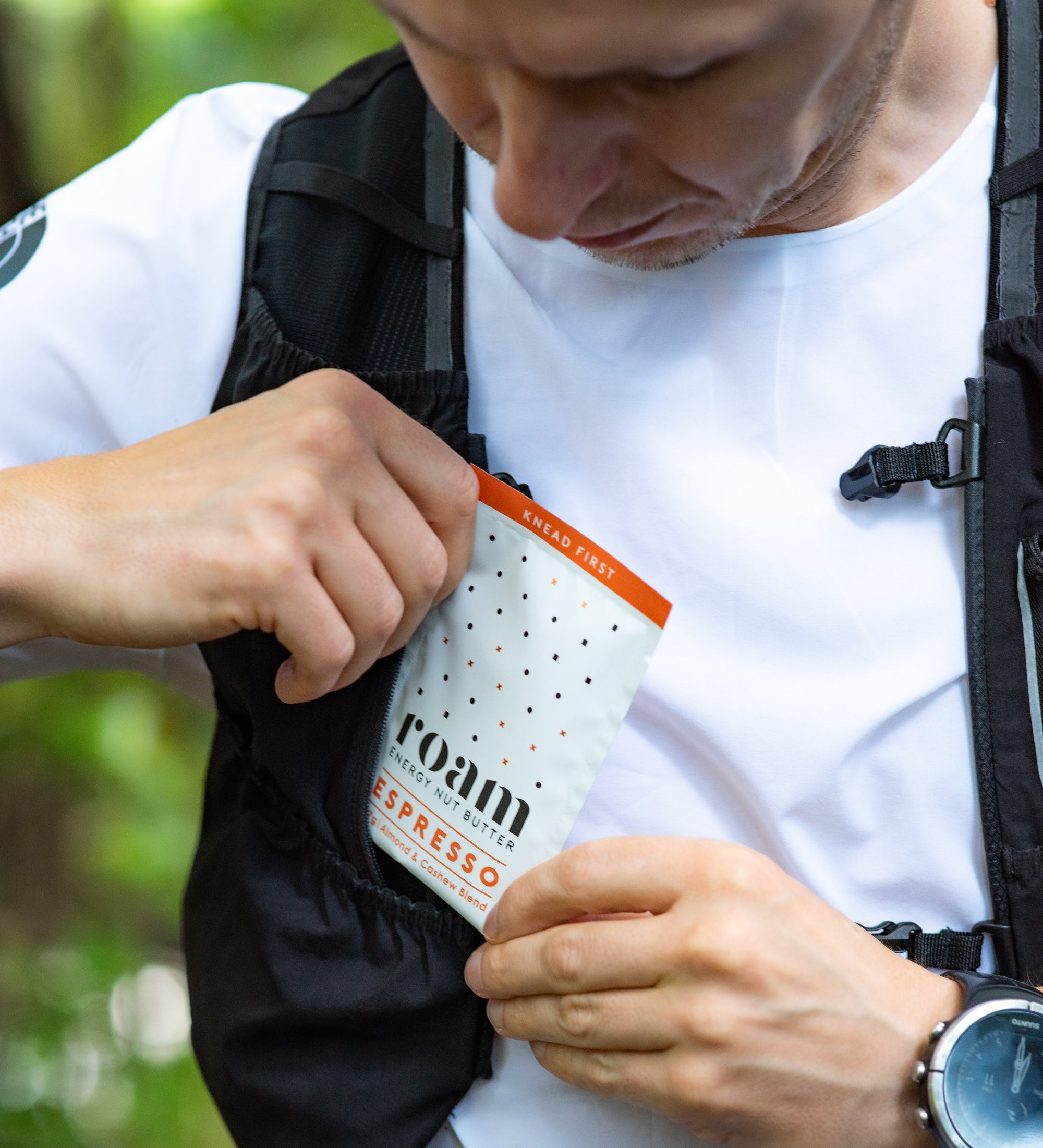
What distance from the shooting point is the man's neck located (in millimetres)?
669

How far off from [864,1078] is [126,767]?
1.31m

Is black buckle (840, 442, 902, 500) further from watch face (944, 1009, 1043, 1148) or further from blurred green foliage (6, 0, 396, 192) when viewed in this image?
blurred green foliage (6, 0, 396, 192)

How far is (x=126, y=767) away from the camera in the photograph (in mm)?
1625

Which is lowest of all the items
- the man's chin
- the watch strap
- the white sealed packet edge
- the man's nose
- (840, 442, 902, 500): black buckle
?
the watch strap

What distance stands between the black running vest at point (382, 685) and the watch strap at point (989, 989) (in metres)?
0.03

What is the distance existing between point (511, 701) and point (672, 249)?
0.28 meters

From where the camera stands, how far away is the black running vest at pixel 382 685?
630 millimetres

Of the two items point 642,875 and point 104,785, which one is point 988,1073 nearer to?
point 642,875

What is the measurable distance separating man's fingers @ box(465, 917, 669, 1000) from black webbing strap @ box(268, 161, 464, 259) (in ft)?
1.39

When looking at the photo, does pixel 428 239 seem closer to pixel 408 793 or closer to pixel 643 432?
pixel 643 432

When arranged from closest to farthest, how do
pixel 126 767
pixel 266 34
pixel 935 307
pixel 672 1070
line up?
pixel 672 1070
pixel 935 307
pixel 266 34
pixel 126 767

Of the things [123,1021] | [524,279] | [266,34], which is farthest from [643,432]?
[123,1021]

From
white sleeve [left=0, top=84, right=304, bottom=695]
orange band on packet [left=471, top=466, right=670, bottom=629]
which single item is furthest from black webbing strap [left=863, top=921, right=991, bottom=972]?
white sleeve [left=0, top=84, right=304, bottom=695]

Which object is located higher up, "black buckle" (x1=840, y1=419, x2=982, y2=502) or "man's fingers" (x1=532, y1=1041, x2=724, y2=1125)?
"black buckle" (x1=840, y1=419, x2=982, y2=502)
